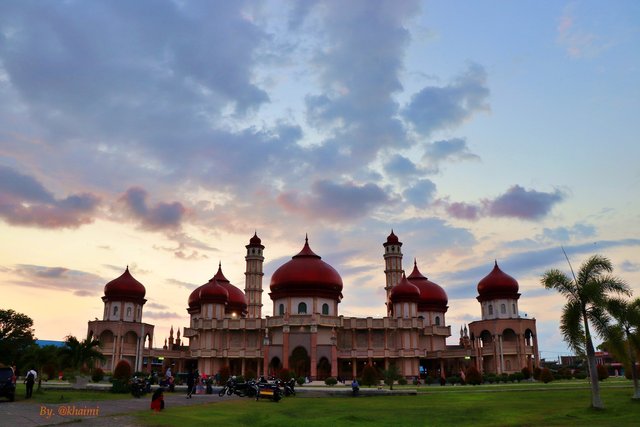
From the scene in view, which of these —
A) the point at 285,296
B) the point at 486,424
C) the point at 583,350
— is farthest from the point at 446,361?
the point at 486,424

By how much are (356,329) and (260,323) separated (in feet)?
38.0

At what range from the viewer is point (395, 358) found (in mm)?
65125

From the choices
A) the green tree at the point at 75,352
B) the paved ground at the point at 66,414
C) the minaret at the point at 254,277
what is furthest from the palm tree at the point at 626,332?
the minaret at the point at 254,277

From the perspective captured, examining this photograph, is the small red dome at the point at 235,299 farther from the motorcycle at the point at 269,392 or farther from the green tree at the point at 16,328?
the motorcycle at the point at 269,392

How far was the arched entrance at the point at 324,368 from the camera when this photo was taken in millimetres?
62438

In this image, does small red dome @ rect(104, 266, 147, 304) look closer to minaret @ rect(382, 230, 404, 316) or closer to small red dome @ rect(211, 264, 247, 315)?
small red dome @ rect(211, 264, 247, 315)

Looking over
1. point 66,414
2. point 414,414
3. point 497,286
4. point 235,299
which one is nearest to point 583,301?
point 414,414

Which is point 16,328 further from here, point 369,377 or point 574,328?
point 574,328

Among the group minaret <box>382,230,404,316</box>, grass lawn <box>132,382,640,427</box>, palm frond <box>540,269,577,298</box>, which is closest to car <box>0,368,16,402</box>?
grass lawn <box>132,382,640,427</box>

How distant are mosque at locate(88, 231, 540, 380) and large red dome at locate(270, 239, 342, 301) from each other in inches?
4.6

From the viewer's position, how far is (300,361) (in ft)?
202

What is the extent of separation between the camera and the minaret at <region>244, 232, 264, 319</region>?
80938mm

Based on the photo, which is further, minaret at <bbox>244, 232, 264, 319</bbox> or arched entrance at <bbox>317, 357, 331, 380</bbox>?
minaret at <bbox>244, 232, 264, 319</bbox>

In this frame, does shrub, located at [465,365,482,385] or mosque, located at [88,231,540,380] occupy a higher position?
mosque, located at [88,231,540,380]
